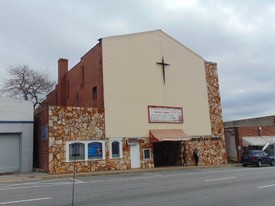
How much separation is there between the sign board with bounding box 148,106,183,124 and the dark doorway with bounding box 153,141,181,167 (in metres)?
2.54

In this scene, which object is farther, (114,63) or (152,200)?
(114,63)

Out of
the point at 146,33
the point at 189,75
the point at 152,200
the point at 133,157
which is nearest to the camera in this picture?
the point at 152,200

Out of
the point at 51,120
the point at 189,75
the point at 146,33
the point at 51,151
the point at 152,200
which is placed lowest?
the point at 152,200

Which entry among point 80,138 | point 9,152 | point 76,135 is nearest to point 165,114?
point 80,138

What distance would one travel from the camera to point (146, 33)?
29.8m

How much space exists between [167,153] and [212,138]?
4.71 m

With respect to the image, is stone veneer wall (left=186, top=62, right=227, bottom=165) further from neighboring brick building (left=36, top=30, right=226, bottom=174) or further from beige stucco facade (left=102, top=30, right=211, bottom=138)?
beige stucco facade (left=102, top=30, right=211, bottom=138)

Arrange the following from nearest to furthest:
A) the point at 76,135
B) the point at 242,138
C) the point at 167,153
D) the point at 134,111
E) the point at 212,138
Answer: the point at 76,135 → the point at 134,111 → the point at 167,153 → the point at 212,138 → the point at 242,138

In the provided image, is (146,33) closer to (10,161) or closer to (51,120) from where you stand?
(51,120)

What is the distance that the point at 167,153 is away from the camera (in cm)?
3241

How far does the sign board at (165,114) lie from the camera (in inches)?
1131

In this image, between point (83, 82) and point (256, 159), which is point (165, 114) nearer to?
point (83, 82)

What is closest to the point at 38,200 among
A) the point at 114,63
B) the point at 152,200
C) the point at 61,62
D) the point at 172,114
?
the point at 152,200

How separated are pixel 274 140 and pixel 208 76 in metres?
11.3
